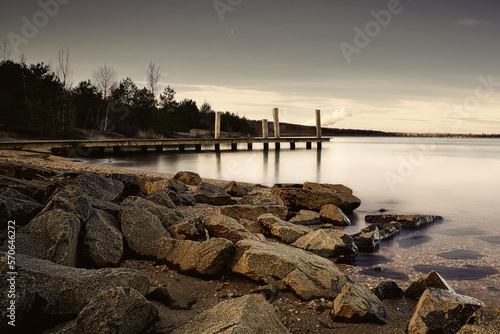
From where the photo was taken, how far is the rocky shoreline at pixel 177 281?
2.66m

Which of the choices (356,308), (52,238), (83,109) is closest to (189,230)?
(52,238)

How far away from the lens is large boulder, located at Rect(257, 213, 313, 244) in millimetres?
6180

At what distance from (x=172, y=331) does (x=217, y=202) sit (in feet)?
20.1

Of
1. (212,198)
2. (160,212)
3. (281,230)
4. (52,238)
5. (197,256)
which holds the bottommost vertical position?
(281,230)

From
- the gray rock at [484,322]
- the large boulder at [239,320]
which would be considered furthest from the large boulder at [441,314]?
the large boulder at [239,320]

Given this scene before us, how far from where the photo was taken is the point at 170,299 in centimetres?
343

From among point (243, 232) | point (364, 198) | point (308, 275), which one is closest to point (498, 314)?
point (308, 275)

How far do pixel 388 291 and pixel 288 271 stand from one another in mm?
1317

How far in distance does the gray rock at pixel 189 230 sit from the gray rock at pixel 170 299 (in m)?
1.47

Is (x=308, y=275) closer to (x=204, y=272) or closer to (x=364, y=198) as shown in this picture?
(x=204, y=272)

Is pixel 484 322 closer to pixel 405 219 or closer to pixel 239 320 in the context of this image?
pixel 239 320

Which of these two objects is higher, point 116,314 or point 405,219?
point 116,314

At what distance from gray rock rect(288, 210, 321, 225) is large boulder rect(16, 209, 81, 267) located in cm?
471

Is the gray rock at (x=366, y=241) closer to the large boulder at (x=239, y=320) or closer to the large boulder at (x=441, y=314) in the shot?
the large boulder at (x=441, y=314)
